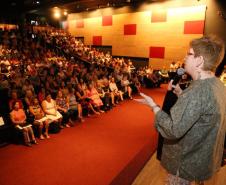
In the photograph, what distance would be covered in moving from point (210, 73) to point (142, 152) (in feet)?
10.00

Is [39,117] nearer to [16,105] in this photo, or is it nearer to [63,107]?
[16,105]

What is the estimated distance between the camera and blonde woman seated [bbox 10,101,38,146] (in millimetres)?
4277

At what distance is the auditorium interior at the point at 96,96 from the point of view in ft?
11.3

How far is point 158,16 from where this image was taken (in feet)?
39.3

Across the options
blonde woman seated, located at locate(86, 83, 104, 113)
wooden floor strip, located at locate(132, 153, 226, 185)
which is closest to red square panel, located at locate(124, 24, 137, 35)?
blonde woman seated, located at locate(86, 83, 104, 113)

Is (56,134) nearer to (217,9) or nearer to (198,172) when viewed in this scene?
(198,172)

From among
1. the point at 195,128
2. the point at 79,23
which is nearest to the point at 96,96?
the point at 195,128

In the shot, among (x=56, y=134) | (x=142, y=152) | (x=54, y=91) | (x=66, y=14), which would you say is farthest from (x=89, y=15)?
(x=142, y=152)

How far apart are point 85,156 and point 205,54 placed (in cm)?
313

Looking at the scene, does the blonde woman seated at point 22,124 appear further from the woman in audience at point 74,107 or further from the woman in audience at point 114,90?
the woman in audience at point 114,90

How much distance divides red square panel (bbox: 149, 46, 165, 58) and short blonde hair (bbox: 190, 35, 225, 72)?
11.3 metres

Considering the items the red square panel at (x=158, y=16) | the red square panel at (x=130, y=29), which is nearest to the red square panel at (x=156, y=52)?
the red square panel at (x=158, y=16)

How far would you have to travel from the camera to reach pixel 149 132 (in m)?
5.04

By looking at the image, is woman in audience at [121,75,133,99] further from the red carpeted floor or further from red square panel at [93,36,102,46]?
red square panel at [93,36,102,46]
